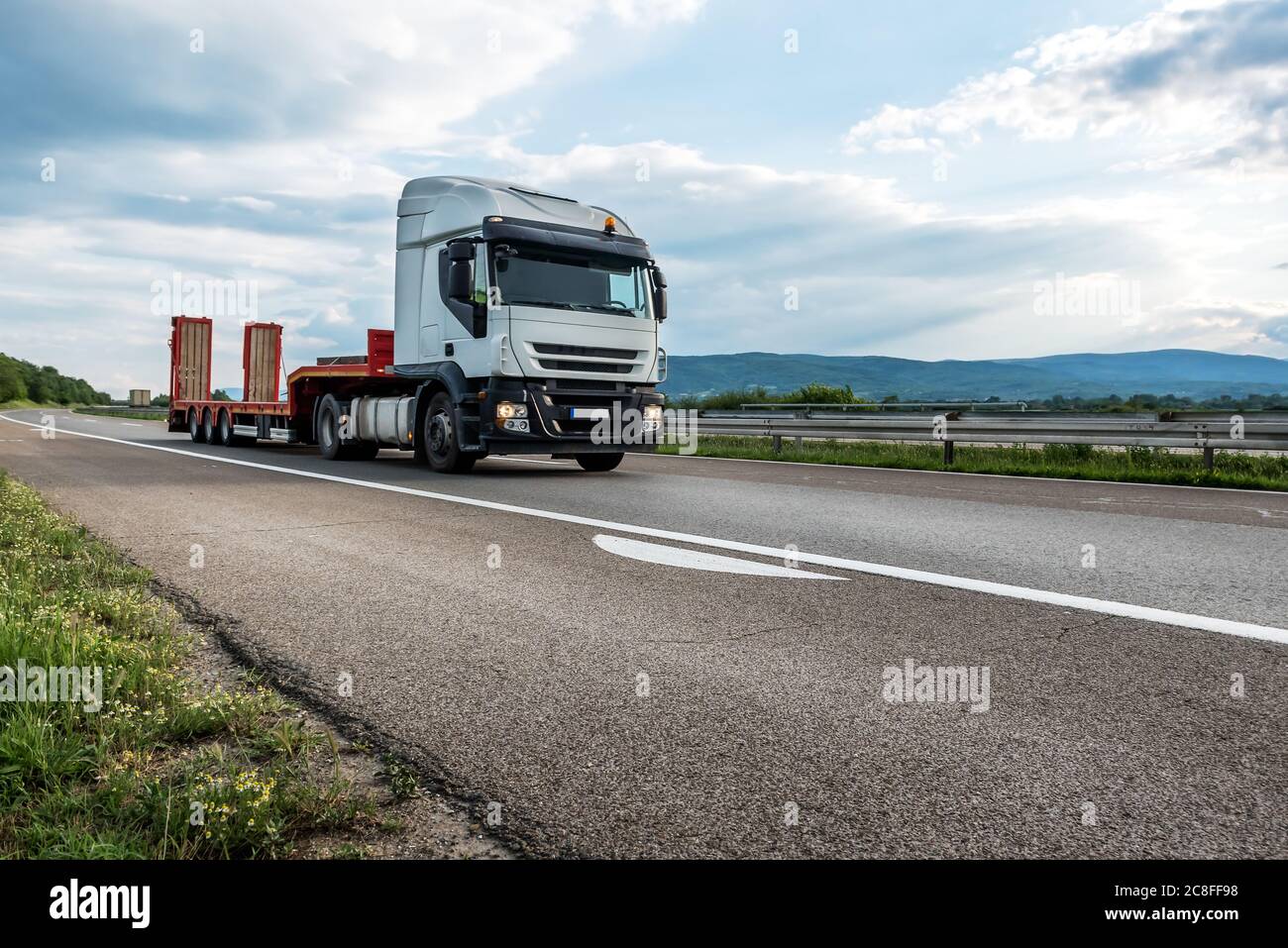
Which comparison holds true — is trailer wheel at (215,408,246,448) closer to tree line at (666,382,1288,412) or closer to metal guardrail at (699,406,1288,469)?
metal guardrail at (699,406,1288,469)

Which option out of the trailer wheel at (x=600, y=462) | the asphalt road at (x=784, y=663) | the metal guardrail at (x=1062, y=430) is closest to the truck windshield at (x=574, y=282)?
the trailer wheel at (x=600, y=462)

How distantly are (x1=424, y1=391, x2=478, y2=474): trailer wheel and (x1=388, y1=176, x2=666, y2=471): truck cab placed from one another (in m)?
0.03

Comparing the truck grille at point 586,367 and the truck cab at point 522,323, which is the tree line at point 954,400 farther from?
the truck grille at point 586,367

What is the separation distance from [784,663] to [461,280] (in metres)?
9.37

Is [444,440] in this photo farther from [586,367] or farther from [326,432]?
[326,432]

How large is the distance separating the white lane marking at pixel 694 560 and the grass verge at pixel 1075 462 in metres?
9.26

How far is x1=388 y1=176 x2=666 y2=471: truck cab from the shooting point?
1233 cm

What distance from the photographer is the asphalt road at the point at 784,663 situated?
250 centimetres

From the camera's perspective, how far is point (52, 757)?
2760 millimetres

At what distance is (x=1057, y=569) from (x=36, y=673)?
5.38m

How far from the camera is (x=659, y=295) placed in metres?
13.6

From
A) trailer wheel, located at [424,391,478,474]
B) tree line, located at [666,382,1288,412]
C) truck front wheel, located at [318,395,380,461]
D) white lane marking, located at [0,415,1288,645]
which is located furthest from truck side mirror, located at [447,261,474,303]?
tree line, located at [666,382,1288,412]
